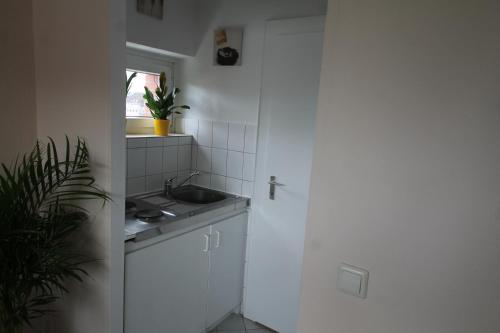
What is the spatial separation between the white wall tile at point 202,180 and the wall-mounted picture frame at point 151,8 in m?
1.16

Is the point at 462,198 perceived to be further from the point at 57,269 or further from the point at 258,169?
the point at 258,169

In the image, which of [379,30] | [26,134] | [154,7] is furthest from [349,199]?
[154,7]

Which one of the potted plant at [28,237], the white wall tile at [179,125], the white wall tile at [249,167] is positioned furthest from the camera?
the white wall tile at [179,125]

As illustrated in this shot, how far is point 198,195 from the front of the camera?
8.48ft

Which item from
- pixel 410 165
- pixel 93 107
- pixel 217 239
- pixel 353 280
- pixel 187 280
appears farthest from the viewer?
pixel 217 239

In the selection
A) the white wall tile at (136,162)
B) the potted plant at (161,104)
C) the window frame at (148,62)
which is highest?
the window frame at (148,62)

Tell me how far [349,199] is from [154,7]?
75.6 inches

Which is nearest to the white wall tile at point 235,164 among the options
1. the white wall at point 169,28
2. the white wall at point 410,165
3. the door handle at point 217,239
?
the door handle at point 217,239

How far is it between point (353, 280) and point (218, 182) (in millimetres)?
1728

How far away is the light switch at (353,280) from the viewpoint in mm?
952

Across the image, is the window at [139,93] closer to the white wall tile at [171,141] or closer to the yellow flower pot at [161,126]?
the yellow flower pot at [161,126]

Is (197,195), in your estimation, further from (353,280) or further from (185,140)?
(353,280)

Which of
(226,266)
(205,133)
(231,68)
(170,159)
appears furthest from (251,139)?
(226,266)

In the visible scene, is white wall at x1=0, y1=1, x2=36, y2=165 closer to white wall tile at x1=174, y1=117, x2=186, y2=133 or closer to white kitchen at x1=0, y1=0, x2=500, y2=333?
white kitchen at x1=0, y1=0, x2=500, y2=333
